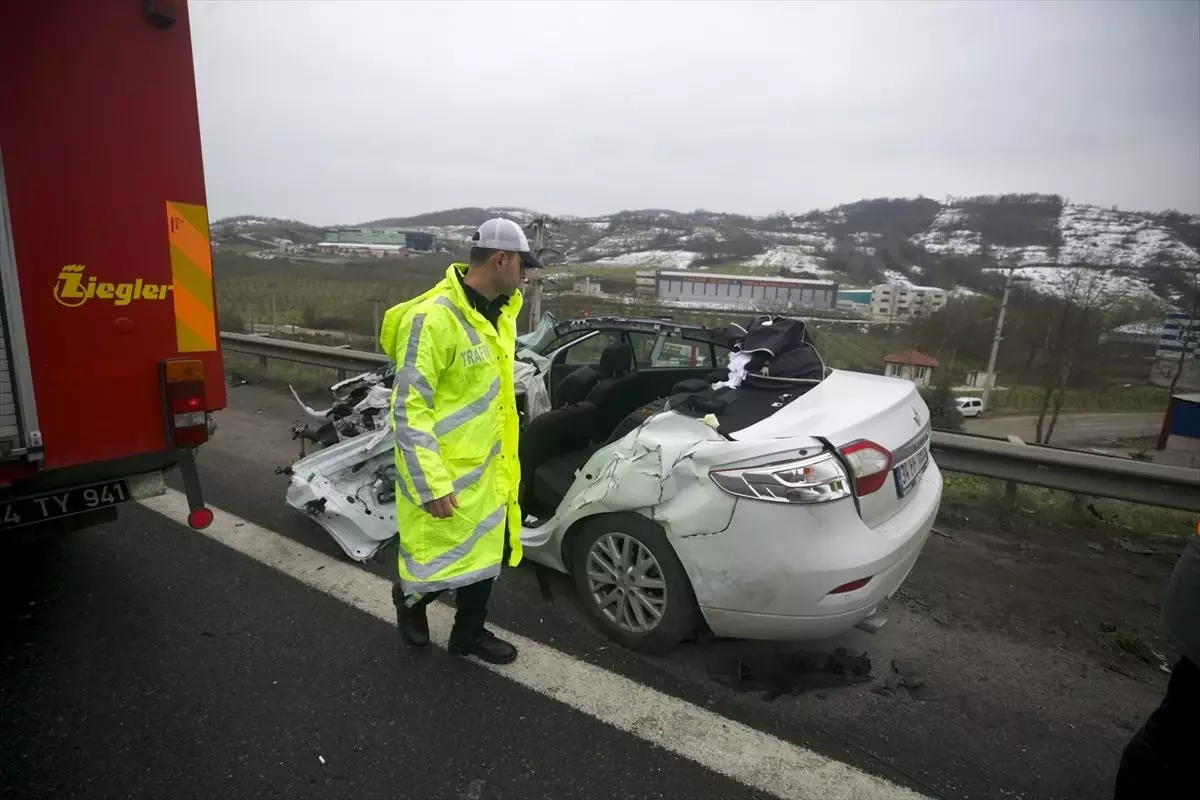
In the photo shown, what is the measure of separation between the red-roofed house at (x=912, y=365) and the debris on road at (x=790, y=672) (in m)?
5.47

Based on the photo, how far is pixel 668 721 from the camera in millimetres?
2410

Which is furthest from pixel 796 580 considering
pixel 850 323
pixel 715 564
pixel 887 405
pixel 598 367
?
pixel 850 323

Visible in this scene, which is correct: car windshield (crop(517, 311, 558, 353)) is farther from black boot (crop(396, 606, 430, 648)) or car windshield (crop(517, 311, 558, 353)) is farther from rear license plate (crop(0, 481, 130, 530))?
rear license plate (crop(0, 481, 130, 530))

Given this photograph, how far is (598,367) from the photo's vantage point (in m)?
4.47

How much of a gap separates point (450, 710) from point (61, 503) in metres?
1.98

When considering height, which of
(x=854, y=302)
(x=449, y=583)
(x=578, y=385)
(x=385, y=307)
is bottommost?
(x=385, y=307)

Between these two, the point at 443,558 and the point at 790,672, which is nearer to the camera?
the point at 443,558

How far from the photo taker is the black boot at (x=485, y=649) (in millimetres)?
2760

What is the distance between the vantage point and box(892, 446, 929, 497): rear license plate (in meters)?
2.64

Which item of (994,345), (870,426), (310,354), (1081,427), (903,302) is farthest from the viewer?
(1081,427)

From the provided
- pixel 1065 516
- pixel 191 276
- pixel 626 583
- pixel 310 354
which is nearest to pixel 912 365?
pixel 1065 516

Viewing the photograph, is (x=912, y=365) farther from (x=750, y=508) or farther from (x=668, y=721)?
(x=668, y=721)

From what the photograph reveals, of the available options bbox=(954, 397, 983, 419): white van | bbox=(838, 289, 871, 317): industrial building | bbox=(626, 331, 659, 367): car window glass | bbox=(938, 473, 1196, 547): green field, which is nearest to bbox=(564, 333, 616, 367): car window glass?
bbox=(626, 331, 659, 367): car window glass

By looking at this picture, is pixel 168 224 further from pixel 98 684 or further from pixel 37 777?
pixel 37 777
